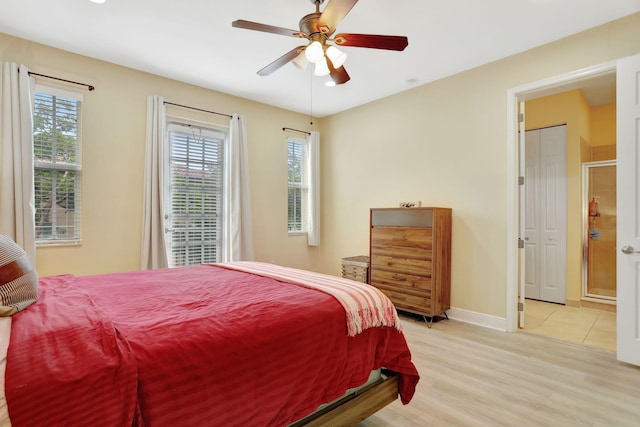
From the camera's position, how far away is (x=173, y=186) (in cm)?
390

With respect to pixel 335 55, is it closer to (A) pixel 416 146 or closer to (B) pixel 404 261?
(A) pixel 416 146

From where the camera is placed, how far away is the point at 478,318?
3.50m

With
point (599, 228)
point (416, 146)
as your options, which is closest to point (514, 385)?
point (416, 146)

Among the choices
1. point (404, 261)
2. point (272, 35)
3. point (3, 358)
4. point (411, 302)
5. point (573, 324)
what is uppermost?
point (272, 35)

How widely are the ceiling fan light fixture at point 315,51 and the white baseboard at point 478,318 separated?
3.04 meters

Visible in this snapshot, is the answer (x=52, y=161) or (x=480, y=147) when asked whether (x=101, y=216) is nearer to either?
(x=52, y=161)

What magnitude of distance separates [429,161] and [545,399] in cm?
264

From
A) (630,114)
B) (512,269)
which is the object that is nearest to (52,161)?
(512,269)

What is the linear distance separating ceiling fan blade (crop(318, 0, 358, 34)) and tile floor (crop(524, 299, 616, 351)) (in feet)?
11.1

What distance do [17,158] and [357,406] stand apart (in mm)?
3400

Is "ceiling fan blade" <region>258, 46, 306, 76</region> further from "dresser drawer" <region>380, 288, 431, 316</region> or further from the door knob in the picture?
the door knob

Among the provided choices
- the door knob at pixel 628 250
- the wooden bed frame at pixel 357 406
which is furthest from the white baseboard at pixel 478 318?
Answer: the wooden bed frame at pixel 357 406

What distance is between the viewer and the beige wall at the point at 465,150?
300cm

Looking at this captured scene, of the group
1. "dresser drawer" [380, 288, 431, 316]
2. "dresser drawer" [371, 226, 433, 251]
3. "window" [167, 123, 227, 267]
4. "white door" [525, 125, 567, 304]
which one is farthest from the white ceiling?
"dresser drawer" [380, 288, 431, 316]
